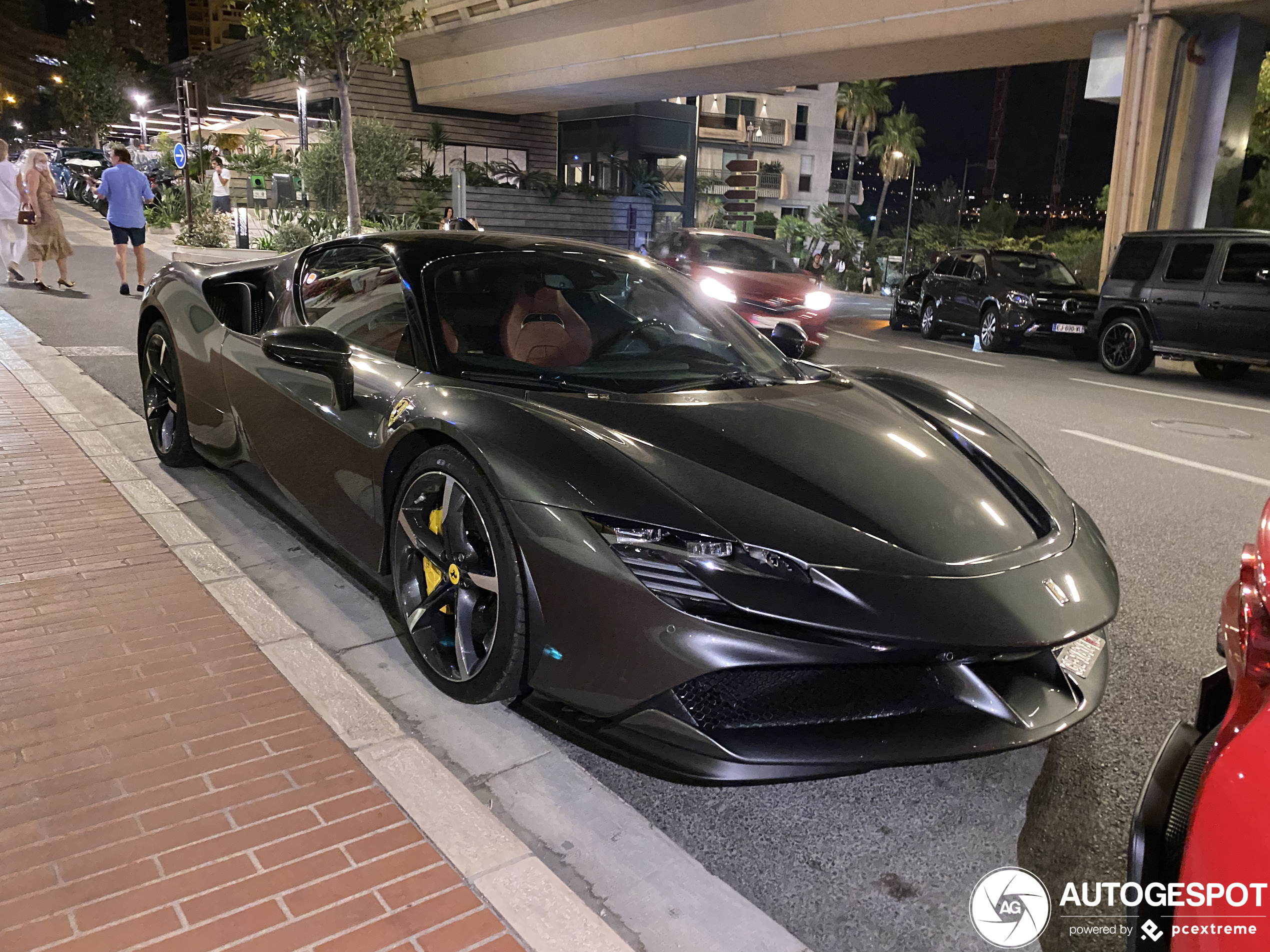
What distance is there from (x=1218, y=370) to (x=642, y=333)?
12184 mm

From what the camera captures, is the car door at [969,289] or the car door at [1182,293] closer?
the car door at [1182,293]

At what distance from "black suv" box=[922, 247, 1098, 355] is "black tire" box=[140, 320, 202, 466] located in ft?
43.1

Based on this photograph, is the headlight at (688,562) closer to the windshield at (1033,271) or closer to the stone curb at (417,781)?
the stone curb at (417,781)

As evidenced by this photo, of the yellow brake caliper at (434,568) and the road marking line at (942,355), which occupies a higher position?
the yellow brake caliper at (434,568)

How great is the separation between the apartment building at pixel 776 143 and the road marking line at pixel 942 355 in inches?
2027

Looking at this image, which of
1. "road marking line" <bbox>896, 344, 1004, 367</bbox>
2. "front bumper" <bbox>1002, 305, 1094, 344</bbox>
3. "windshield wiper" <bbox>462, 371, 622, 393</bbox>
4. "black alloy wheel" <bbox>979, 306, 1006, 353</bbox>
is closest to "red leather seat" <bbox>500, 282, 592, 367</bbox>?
"windshield wiper" <bbox>462, 371, 622, 393</bbox>

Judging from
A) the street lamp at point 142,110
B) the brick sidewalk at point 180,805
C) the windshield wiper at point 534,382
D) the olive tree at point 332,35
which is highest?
the street lamp at point 142,110

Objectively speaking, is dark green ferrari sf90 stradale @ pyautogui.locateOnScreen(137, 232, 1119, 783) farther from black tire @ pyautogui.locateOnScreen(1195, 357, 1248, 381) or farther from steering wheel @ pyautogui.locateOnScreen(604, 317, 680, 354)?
black tire @ pyautogui.locateOnScreen(1195, 357, 1248, 381)

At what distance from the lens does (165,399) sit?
5145 millimetres

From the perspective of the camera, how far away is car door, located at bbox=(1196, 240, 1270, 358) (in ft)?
37.6

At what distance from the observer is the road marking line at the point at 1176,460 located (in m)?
6.32

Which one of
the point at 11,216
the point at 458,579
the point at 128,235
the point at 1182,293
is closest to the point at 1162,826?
the point at 458,579

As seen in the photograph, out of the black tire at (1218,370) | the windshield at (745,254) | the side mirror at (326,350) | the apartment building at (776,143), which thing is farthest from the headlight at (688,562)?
the apartment building at (776,143)

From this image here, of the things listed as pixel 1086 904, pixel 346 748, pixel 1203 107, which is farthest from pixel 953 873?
pixel 1203 107
